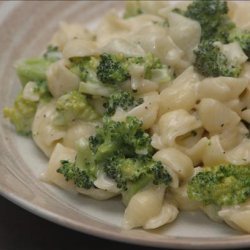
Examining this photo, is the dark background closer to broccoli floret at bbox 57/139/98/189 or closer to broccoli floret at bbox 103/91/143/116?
broccoli floret at bbox 57/139/98/189

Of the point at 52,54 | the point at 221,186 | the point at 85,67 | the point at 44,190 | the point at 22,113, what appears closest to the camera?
the point at 221,186

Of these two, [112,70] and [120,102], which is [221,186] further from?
[112,70]

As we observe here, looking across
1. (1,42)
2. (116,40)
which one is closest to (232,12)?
(116,40)

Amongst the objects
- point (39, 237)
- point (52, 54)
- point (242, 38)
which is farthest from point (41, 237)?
point (242, 38)

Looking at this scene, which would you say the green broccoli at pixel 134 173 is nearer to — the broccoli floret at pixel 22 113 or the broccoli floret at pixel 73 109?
the broccoli floret at pixel 73 109

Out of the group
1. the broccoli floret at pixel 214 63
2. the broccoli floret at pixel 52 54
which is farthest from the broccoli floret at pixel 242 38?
the broccoli floret at pixel 52 54
